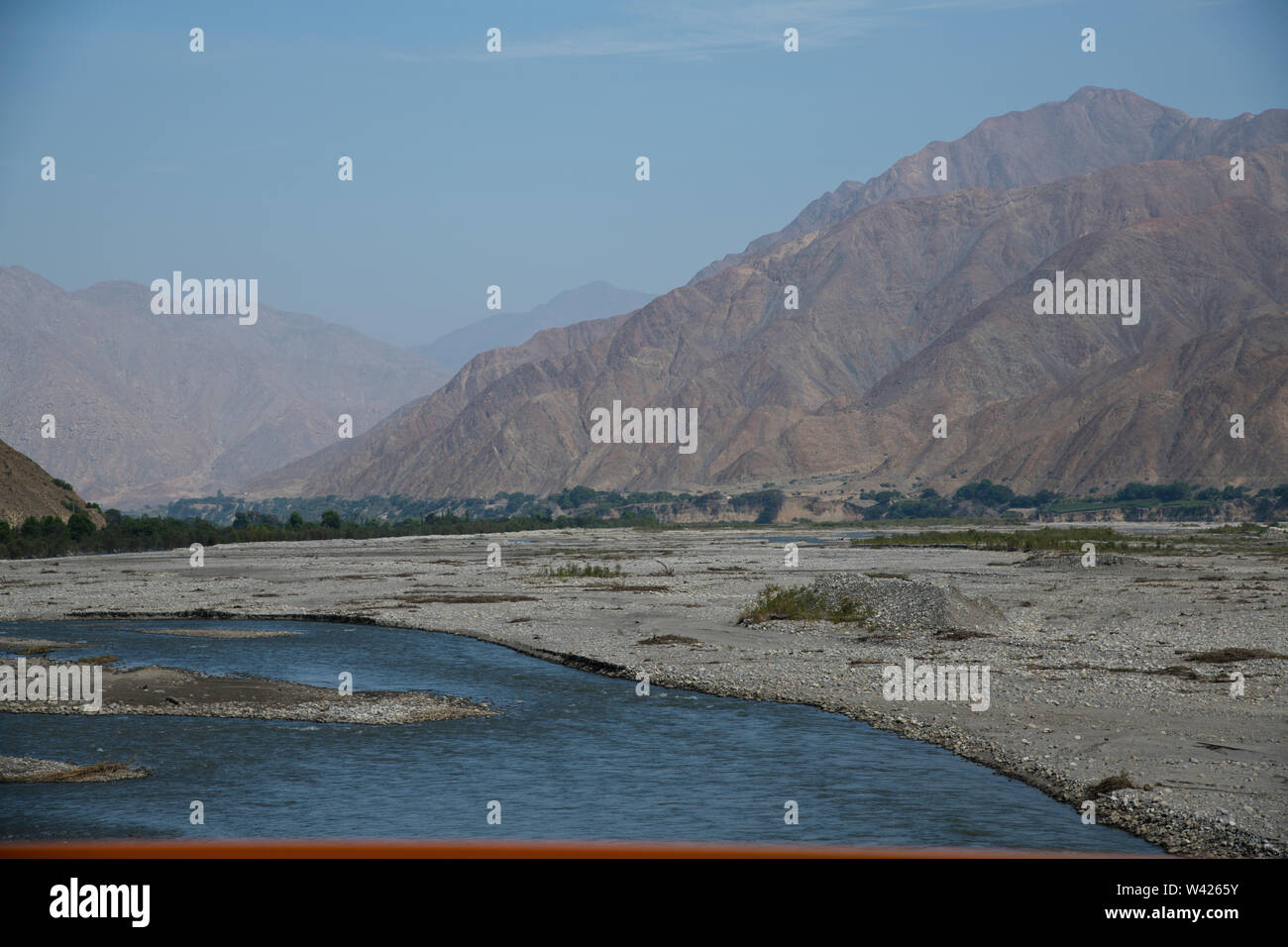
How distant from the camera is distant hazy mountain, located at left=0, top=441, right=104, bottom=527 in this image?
85.7m

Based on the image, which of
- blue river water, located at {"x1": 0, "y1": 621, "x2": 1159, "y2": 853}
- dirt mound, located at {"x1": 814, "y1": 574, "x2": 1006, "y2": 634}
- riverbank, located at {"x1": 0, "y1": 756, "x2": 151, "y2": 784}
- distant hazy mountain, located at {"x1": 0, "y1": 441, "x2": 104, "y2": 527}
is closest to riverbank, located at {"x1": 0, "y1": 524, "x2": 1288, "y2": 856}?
dirt mound, located at {"x1": 814, "y1": 574, "x2": 1006, "y2": 634}

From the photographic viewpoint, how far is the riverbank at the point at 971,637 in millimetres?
16609

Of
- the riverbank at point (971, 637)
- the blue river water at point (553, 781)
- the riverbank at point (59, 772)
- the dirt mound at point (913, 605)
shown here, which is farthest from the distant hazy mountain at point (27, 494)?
the riverbank at point (59, 772)

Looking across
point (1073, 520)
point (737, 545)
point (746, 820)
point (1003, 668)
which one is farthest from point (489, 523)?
point (746, 820)

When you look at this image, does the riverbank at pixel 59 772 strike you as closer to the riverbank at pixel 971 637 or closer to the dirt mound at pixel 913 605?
the riverbank at pixel 971 637

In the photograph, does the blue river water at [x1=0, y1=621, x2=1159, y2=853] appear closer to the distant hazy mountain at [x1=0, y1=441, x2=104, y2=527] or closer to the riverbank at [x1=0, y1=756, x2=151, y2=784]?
the riverbank at [x1=0, y1=756, x2=151, y2=784]

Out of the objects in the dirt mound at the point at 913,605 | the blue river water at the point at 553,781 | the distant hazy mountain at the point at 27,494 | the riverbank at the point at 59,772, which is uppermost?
the distant hazy mountain at the point at 27,494

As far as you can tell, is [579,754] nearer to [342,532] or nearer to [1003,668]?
[1003,668]

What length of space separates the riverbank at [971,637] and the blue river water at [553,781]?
1.08m

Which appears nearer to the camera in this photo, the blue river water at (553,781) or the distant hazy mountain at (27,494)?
the blue river water at (553,781)

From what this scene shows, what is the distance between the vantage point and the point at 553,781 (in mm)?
17594

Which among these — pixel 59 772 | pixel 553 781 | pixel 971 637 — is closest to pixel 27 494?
pixel 971 637

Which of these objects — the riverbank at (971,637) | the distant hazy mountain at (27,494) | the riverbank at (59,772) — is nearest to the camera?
the riverbank at (971,637)
